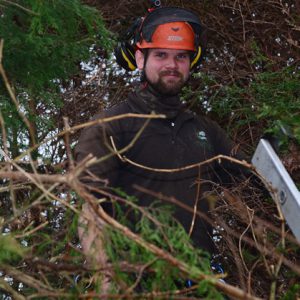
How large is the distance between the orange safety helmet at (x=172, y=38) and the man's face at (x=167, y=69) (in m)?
0.04

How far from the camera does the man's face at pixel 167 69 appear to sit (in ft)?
13.6

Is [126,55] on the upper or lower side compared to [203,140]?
upper

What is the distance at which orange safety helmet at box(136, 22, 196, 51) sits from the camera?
167 inches

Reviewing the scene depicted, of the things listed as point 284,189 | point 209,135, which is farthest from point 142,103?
point 284,189

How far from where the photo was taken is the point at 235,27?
6395mm

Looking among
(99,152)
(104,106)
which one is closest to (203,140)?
(99,152)

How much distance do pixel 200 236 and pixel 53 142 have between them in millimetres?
2849

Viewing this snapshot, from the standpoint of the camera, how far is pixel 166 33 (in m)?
4.29

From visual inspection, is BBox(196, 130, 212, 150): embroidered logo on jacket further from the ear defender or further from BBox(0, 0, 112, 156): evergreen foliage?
BBox(0, 0, 112, 156): evergreen foliage

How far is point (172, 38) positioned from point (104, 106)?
2.48 metres

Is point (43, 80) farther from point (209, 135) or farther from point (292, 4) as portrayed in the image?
point (292, 4)

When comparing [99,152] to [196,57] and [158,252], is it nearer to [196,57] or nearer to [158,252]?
[196,57]

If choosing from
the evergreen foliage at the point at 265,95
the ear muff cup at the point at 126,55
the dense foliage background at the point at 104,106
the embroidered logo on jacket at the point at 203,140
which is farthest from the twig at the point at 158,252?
the ear muff cup at the point at 126,55

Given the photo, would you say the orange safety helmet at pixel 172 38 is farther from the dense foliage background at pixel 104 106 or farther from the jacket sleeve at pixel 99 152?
the jacket sleeve at pixel 99 152
